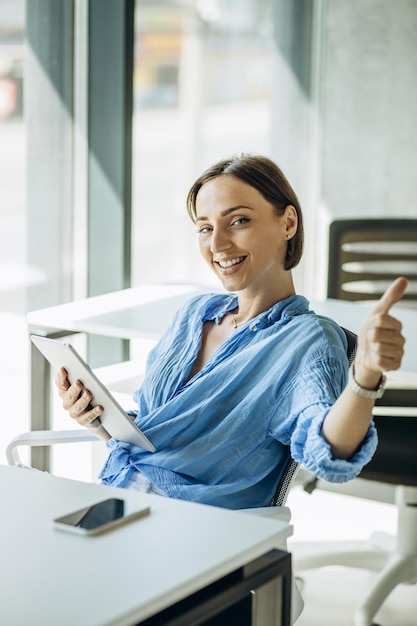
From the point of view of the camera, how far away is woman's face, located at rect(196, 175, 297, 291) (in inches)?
77.8

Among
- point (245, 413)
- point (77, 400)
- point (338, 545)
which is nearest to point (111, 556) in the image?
point (245, 413)

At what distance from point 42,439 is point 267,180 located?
0.70 meters

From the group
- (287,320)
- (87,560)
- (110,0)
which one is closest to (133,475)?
(287,320)

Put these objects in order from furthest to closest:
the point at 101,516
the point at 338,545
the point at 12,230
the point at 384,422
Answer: the point at 12,230, the point at 338,545, the point at 384,422, the point at 101,516

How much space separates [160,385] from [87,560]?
78 cm

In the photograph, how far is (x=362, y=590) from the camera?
3.15m

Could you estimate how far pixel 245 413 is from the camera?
1.83 metres

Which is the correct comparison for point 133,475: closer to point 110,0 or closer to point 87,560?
point 87,560

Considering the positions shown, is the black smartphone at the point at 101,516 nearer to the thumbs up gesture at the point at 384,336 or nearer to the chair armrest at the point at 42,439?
the thumbs up gesture at the point at 384,336

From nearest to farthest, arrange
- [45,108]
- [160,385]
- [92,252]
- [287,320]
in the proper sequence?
[287,320] → [160,385] → [45,108] → [92,252]

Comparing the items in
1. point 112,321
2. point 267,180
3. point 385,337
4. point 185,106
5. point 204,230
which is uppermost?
point 185,106

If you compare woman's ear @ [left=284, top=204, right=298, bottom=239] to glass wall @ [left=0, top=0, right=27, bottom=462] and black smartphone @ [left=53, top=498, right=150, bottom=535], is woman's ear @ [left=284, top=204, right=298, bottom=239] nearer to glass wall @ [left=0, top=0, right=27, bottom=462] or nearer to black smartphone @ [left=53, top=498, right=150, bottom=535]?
black smartphone @ [left=53, top=498, right=150, bottom=535]

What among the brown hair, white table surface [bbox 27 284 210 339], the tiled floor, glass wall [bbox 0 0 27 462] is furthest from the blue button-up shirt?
glass wall [bbox 0 0 27 462]

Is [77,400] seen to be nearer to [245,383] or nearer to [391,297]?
[245,383]
